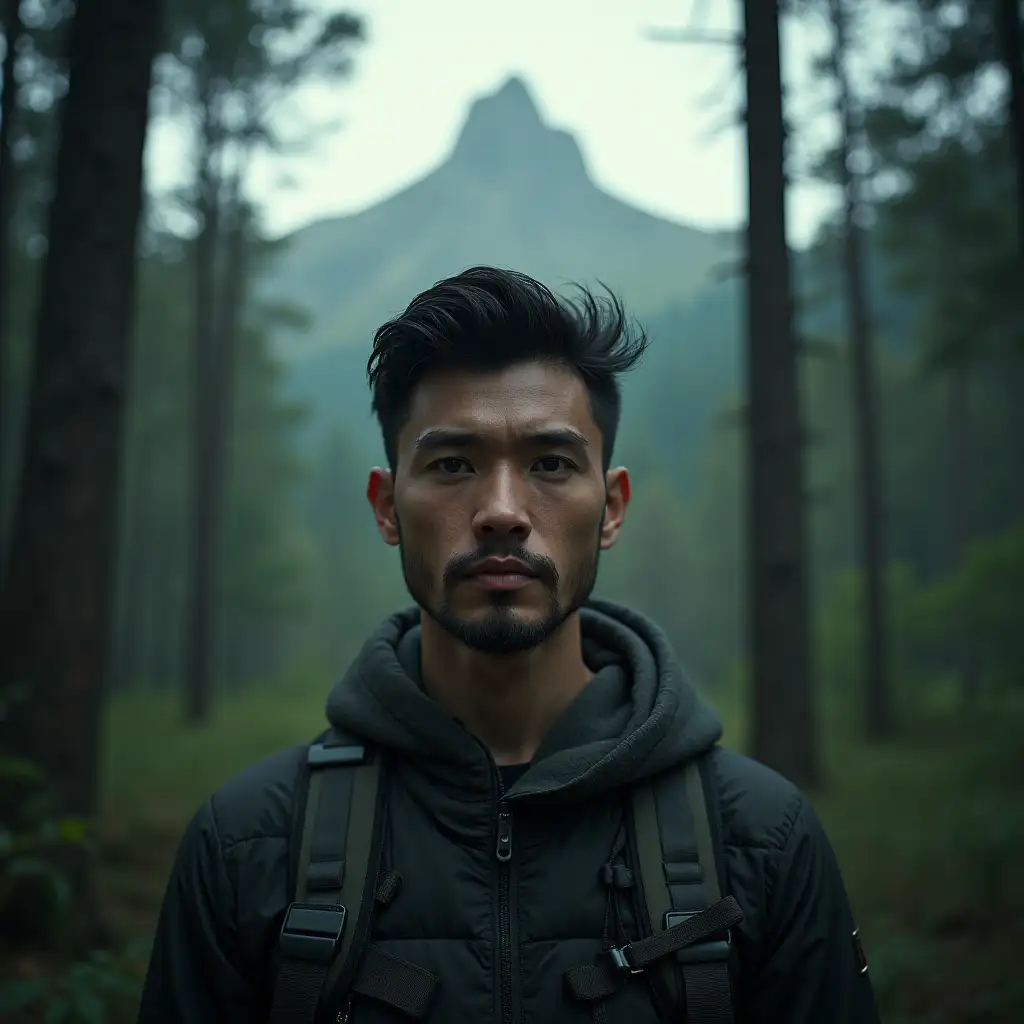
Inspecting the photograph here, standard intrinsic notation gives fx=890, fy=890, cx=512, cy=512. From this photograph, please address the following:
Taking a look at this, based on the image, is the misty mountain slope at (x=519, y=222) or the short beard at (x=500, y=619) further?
the misty mountain slope at (x=519, y=222)

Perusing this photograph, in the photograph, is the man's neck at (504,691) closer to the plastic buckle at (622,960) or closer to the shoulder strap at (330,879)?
the shoulder strap at (330,879)

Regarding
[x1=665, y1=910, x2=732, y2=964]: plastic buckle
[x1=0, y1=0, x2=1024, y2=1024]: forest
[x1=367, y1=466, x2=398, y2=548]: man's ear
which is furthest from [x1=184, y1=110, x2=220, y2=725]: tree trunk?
[x1=665, y1=910, x2=732, y2=964]: plastic buckle

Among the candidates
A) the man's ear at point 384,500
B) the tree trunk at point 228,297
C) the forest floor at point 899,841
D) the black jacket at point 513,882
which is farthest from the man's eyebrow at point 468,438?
the tree trunk at point 228,297

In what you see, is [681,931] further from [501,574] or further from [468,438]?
[468,438]

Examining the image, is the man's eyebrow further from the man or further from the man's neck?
the man's neck

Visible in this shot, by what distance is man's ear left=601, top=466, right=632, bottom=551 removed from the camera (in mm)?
2645

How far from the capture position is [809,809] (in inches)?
91.7

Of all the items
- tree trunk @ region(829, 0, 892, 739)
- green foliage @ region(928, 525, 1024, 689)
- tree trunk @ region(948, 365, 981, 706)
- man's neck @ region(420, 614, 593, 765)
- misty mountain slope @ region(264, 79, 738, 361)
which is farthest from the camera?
tree trunk @ region(948, 365, 981, 706)

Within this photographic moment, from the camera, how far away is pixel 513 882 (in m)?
2.19

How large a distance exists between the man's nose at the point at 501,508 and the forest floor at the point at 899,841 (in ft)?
7.45

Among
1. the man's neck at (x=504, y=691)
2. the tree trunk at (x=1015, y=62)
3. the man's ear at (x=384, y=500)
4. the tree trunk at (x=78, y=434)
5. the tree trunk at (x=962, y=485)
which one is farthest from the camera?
the tree trunk at (x=962, y=485)

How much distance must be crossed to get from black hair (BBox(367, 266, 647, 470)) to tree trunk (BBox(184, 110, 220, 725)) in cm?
1571

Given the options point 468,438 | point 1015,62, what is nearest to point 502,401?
point 468,438

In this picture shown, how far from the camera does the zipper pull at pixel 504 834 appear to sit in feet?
7.22
